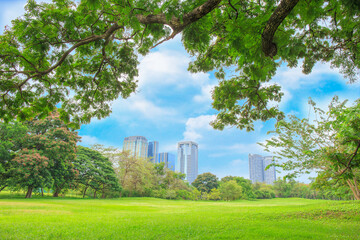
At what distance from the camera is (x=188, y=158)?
169500 mm

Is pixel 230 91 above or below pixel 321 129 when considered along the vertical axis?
above

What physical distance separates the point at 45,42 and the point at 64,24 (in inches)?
27.5

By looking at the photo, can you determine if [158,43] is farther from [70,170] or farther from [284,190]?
[284,190]

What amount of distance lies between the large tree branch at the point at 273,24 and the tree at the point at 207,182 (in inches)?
2118

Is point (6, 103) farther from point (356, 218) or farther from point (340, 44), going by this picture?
point (356, 218)

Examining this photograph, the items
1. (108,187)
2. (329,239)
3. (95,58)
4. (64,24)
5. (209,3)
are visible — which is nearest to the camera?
(209,3)

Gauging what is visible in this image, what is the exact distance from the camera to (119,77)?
6.80 meters

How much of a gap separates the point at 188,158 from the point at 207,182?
11663 cm

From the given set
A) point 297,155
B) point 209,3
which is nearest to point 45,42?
point 209,3

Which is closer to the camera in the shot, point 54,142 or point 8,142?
point 8,142

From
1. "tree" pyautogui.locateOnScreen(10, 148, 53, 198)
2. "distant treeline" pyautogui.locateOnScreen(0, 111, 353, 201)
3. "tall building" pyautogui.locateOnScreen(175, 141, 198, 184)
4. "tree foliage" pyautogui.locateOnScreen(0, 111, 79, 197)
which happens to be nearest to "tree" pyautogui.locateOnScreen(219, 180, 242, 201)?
"distant treeline" pyautogui.locateOnScreen(0, 111, 353, 201)

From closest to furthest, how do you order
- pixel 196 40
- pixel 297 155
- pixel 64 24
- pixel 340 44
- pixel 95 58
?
pixel 196 40, pixel 64 24, pixel 340 44, pixel 95 58, pixel 297 155

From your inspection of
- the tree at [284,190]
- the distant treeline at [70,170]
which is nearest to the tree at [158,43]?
the distant treeline at [70,170]

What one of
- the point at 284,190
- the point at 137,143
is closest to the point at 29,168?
the point at 284,190
